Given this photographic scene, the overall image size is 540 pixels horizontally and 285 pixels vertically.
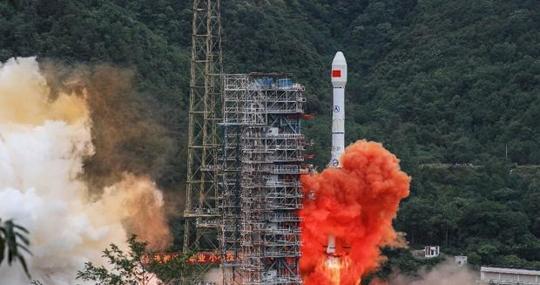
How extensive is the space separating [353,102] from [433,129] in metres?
10.6

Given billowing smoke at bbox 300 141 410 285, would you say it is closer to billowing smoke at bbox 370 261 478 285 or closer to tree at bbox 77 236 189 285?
tree at bbox 77 236 189 285

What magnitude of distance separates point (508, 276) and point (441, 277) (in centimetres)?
398

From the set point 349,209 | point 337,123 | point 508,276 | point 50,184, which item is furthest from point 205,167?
point 508,276

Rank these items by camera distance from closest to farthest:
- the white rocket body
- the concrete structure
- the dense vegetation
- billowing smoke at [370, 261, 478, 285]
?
the white rocket body → billowing smoke at [370, 261, 478, 285] → the concrete structure → the dense vegetation

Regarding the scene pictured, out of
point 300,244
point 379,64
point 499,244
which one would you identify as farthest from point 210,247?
point 379,64

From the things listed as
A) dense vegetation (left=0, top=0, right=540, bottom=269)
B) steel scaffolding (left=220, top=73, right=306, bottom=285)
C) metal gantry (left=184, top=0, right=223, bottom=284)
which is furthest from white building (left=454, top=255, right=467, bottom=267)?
steel scaffolding (left=220, top=73, right=306, bottom=285)

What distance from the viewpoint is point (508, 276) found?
95.4 m

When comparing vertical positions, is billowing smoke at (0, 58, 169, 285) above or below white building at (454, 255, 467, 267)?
below

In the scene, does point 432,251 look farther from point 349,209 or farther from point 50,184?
point 50,184

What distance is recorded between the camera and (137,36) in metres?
110

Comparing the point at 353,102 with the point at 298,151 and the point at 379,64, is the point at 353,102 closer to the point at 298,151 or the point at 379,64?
the point at 379,64

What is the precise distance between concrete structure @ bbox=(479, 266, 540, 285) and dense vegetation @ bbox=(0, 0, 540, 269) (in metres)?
3.13

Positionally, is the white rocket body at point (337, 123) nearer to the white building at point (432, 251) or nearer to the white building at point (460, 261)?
the white building at point (460, 261)

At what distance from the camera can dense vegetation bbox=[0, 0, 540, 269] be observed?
103 m
